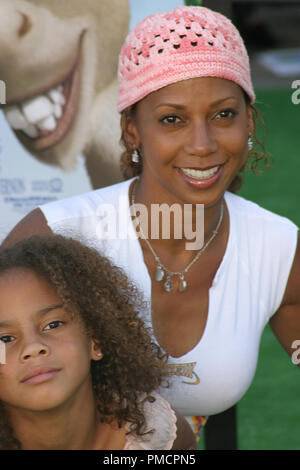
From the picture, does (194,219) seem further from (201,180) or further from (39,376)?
(39,376)

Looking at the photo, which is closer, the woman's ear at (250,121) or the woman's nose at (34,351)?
the woman's nose at (34,351)

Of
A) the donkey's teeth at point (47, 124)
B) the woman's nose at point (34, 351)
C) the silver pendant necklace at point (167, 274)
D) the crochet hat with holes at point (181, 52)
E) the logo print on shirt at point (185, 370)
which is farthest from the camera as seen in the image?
the donkey's teeth at point (47, 124)

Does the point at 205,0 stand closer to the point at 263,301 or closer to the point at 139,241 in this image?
the point at 139,241

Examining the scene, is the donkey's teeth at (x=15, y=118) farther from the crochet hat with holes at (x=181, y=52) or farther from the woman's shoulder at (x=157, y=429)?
the woman's shoulder at (x=157, y=429)

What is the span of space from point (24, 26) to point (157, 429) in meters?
1.41

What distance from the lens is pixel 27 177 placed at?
8.86 feet

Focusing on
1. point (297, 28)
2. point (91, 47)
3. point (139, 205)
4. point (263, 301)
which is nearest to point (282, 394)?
point (263, 301)

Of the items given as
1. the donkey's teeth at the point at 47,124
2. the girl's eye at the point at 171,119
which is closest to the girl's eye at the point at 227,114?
the girl's eye at the point at 171,119

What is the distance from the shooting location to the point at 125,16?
2.63 m

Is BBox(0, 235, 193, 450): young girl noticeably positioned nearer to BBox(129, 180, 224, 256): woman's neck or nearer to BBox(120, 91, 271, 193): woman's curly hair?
BBox(129, 180, 224, 256): woman's neck

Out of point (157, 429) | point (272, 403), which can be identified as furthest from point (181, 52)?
point (272, 403)

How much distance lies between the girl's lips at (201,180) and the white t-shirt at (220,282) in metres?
0.27

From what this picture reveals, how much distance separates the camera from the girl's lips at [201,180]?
219cm

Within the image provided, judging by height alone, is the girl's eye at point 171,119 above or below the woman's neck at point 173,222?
above
